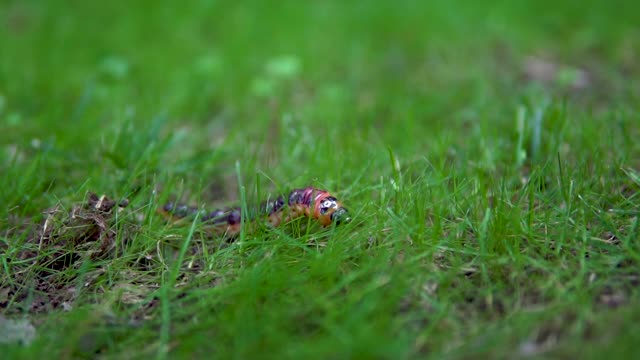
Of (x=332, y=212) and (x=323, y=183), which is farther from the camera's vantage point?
(x=323, y=183)

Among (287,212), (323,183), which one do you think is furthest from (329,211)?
(323,183)

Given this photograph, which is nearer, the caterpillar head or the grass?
the grass

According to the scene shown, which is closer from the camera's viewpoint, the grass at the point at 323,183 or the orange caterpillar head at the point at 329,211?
the grass at the point at 323,183

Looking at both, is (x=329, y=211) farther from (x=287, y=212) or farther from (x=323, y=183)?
(x=323, y=183)

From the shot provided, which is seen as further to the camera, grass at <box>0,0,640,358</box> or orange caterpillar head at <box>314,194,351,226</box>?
orange caterpillar head at <box>314,194,351,226</box>

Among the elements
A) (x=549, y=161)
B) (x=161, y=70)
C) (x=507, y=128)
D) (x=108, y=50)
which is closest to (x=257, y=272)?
(x=549, y=161)
